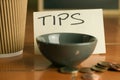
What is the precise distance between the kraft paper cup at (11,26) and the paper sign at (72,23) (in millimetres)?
45

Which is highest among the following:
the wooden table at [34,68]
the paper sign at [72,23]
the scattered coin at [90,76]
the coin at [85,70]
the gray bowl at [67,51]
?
the paper sign at [72,23]

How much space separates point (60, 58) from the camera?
0.57m

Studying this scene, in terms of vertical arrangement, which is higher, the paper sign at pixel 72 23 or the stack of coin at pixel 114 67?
the paper sign at pixel 72 23

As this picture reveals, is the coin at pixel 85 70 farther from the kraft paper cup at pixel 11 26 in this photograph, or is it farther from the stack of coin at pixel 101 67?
the kraft paper cup at pixel 11 26

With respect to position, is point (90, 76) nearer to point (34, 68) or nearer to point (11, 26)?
point (34, 68)

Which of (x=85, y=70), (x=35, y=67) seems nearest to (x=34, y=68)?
(x=35, y=67)

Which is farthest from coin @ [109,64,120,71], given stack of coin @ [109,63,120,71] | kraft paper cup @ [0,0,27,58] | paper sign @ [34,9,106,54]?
kraft paper cup @ [0,0,27,58]

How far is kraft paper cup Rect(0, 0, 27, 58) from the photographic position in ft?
2.11

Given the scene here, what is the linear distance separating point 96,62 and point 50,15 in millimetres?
172

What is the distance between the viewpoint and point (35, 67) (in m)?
0.62

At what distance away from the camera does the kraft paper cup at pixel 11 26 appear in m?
0.64

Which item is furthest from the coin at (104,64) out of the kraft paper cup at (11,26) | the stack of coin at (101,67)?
the kraft paper cup at (11,26)

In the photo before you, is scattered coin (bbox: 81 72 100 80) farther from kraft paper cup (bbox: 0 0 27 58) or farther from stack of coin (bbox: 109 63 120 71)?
kraft paper cup (bbox: 0 0 27 58)

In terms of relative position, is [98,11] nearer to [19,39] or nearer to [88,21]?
[88,21]
